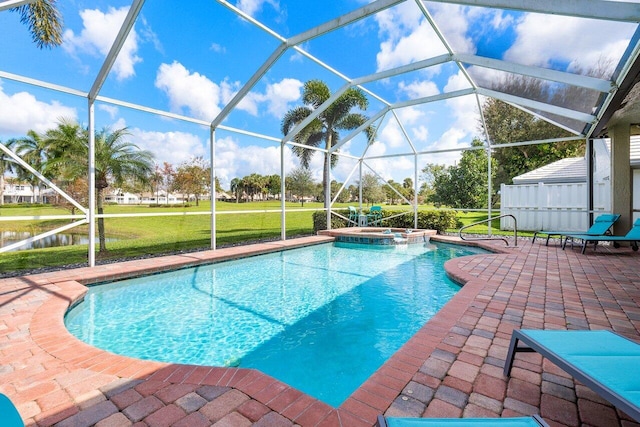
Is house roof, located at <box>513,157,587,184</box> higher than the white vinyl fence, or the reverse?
house roof, located at <box>513,157,587,184</box>

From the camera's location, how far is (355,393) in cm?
211

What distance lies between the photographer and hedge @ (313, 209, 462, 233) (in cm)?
1301

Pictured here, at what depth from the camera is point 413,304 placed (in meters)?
4.90

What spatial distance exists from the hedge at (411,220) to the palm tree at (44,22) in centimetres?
1005

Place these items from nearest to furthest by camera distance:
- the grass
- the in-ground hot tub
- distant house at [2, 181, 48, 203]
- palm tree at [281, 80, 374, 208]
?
distant house at [2, 181, 48, 203] → the grass → the in-ground hot tub → palm tree at [281, 80, 374, 208]

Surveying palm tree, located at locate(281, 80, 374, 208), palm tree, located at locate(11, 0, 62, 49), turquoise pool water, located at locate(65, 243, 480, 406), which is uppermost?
palm tree, located at locate(281, 80, 374, 208)

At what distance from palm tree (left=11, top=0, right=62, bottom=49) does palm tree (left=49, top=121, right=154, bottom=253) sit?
2.26m

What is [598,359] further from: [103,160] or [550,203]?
[550,203]

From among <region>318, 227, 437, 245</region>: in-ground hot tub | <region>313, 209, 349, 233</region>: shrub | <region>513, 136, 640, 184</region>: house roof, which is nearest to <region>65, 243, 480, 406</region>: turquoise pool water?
<region>318, 227, 437, 245</region>: in-ground hot tub

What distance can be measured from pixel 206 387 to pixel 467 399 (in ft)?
5.95

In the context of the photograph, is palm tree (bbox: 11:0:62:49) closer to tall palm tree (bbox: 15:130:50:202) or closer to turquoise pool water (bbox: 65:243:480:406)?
tall palm tree (bbox: 15:130:50:202)

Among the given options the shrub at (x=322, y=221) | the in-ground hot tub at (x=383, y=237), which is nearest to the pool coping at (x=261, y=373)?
the in-ground hot tub at (x=383, y=237)

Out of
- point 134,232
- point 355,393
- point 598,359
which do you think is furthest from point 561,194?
point 134,232

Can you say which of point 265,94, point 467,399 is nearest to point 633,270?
point 467,399
